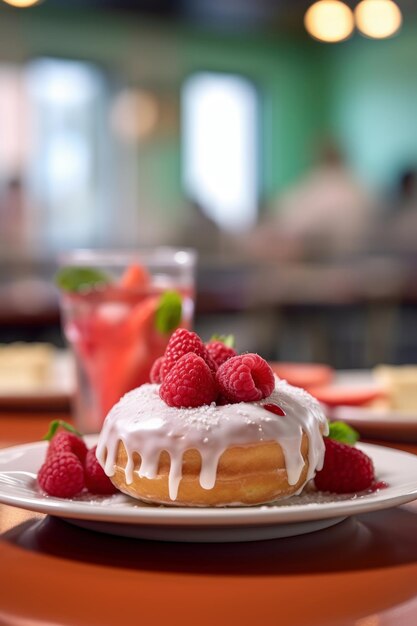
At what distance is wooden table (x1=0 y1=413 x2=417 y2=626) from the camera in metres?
0.54

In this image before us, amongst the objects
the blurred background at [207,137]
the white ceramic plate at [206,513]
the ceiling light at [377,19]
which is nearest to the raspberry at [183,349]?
the white ceramic plate at [206,513]

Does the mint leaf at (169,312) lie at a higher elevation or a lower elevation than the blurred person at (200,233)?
higher

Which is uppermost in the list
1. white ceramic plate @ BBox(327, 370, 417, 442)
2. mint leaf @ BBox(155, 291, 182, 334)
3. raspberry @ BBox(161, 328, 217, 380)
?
raspberry @ BBox(161, 328, 217, 380)

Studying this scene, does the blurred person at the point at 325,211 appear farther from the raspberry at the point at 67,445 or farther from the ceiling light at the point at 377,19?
the raspberry at the point at 67,445

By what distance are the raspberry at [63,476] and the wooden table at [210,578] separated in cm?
2

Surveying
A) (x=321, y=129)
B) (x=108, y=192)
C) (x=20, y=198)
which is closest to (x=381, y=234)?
(x=321, y=129)

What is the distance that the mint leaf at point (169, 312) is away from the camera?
117 cm

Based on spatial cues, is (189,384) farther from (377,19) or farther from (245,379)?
(377,19)

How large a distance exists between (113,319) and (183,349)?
0.46 metres

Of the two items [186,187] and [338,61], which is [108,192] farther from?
[338,61]

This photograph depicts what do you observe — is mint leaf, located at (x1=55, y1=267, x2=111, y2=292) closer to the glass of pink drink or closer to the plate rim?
the glass of pink drink

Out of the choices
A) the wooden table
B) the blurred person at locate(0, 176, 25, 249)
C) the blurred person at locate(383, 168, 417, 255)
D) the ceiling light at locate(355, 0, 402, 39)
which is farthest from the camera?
the blurred person at locate(383, 168, 417, 255)

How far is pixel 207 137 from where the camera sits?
9812mm

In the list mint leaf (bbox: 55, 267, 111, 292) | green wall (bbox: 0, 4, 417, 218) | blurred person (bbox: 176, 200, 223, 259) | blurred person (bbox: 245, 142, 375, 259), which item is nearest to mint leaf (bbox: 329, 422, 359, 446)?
mint leaf (bbox: 55, 267, 111, 292)
